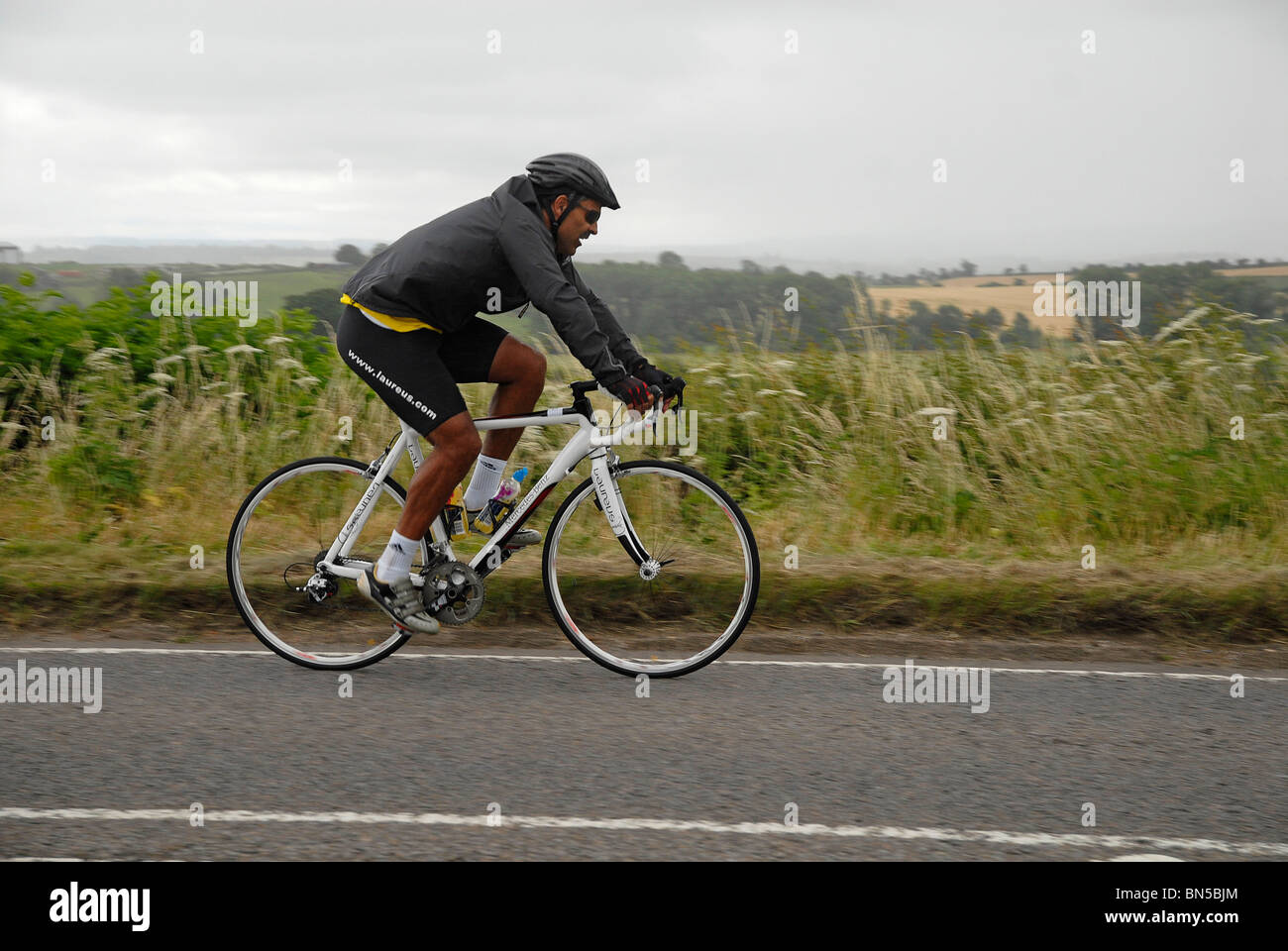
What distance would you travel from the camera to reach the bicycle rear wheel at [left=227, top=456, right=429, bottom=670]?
18.7 ft

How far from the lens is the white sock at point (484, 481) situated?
566 centimetres

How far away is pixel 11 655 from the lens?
570cm

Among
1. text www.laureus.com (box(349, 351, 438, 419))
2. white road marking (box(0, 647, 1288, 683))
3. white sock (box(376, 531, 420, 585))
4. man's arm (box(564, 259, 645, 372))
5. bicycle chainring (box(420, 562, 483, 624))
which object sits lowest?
white road marking (box(0, 647, 1288, 683))

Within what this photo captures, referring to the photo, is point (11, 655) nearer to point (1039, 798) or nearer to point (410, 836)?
point (410, 836)

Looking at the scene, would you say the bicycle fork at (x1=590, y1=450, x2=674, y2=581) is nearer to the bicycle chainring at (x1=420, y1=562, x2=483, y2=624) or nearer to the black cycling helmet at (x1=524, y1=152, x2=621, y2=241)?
the bicycle chainring at (x1=420, y1=562, x2=483, y2=624)

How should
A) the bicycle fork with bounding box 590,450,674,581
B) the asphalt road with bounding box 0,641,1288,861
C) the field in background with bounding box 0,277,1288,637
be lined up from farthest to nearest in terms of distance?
the field in background with bounding box 0,277,1288,637
the bicycle fork with bounding box 590,450,674,581
the asphalt road with bounding box 0,641,1288,861

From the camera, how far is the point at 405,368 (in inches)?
207

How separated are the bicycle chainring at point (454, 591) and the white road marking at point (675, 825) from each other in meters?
1.72

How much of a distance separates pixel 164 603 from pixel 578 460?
8.23 ft

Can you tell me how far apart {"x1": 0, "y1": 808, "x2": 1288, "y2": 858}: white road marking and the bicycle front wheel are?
175cm

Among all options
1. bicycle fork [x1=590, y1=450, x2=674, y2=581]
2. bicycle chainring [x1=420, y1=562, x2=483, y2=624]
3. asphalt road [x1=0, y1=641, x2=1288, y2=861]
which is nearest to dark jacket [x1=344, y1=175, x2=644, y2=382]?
bicycle fork [x1=590, y1=450, x2=674, y2=581]

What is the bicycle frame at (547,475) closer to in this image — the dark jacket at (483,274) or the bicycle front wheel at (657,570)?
the bicycle front wheel at (657,570)

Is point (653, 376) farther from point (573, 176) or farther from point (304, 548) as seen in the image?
point (304, 548)

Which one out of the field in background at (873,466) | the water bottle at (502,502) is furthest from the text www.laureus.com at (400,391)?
the field in background at (873,466)
